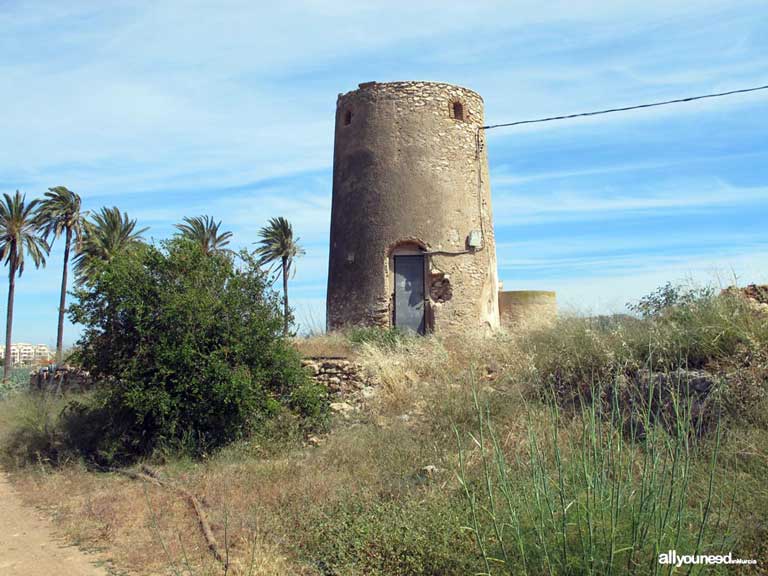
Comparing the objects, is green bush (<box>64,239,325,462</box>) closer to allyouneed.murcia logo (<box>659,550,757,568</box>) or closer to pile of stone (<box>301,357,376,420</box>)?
pile of stone (<box>301,357,376,420</box>)

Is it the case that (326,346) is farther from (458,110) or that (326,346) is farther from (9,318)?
(9,318)

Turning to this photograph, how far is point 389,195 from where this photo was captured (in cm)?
1520

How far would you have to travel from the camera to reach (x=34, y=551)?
613cm

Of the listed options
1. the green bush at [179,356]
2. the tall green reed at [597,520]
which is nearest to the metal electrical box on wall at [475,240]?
the green bush at [179,356]

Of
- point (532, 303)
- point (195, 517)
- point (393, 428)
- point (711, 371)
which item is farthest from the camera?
point (532, 303)

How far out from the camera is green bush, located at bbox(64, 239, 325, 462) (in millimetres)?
9438

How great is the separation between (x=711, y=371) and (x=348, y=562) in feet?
15.3

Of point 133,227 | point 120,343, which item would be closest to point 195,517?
point 120,343

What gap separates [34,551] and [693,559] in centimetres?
537

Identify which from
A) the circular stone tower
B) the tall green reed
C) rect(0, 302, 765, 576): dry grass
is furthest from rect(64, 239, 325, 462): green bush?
the tall green reed

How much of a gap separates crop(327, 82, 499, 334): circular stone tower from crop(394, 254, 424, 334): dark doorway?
2 cm

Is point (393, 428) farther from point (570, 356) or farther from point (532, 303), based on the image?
point (532, 303)

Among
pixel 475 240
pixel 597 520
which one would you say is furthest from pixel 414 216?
pixel 597 520

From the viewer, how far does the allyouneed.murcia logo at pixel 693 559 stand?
3762 mm
